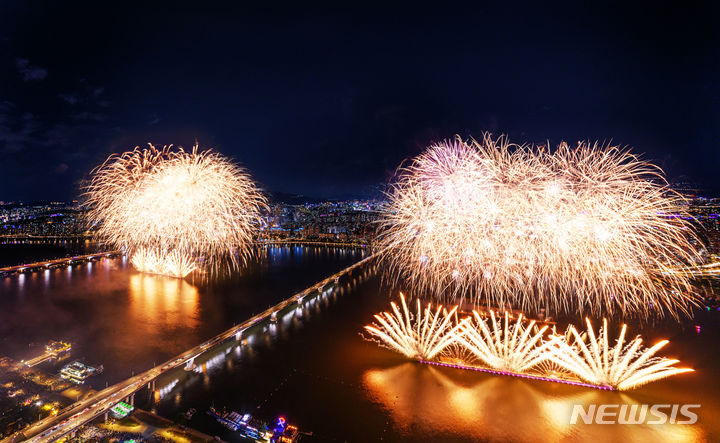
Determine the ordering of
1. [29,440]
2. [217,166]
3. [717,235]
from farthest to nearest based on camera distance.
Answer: [717,235], [217,166], [29,440]

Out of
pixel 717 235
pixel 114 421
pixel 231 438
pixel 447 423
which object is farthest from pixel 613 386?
pixel 717 235

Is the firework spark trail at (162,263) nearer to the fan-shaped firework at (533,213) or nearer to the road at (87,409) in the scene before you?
the road at (87,409)

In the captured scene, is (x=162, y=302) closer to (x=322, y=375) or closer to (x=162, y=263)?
(x=162, y=263)

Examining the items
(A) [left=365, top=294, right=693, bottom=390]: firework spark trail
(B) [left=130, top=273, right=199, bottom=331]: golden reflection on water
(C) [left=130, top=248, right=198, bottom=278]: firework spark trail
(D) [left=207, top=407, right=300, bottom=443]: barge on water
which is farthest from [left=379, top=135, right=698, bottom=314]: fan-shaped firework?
(C) [left=130, top=248, right=198, bottom=278]: firework spark trail

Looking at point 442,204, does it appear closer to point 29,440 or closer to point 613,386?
point 613,386

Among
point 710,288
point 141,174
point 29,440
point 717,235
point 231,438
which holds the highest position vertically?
point 141,174

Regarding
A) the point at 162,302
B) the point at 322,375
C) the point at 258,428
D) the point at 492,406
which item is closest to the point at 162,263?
the point at 162,302

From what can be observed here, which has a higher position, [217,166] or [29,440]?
[217,166]
